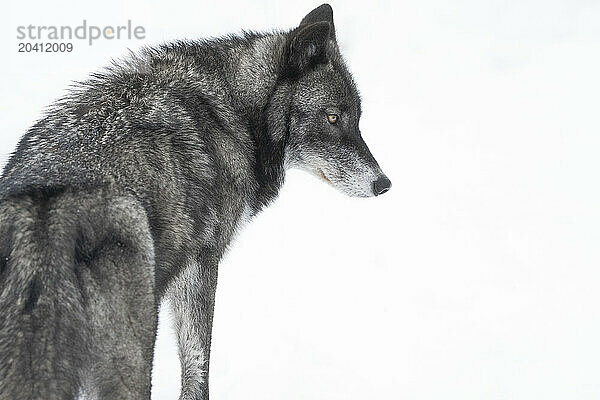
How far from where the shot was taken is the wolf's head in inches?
188

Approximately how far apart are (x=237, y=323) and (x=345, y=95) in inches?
77.5

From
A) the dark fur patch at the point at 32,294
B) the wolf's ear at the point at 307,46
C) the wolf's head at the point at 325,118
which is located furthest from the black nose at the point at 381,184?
the dark fur patch at the point at 32,294

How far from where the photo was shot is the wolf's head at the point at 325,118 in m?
4.77

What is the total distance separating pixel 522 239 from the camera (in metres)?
6.89

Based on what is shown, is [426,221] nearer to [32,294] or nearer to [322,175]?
[322,175]

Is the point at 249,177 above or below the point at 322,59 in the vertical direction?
below

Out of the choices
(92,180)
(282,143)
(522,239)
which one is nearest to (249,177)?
(282,143)

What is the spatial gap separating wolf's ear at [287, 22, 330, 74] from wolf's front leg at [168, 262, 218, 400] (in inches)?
52.2

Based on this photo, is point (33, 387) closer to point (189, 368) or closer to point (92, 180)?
point (92, 180)

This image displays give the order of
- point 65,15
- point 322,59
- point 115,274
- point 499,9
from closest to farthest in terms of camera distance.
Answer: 1. point 115,274
2. point 322,59
3. point 65,15
4. point 499,9

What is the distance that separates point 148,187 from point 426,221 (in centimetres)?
408

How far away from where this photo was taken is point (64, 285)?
3.20 m

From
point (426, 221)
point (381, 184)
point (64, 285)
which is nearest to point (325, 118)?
point (381, 184)

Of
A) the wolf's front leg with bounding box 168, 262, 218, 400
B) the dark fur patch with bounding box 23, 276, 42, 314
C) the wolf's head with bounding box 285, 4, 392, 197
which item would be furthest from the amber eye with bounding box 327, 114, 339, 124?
the dark fur patch with bounding box 23, 276, 42, 314
